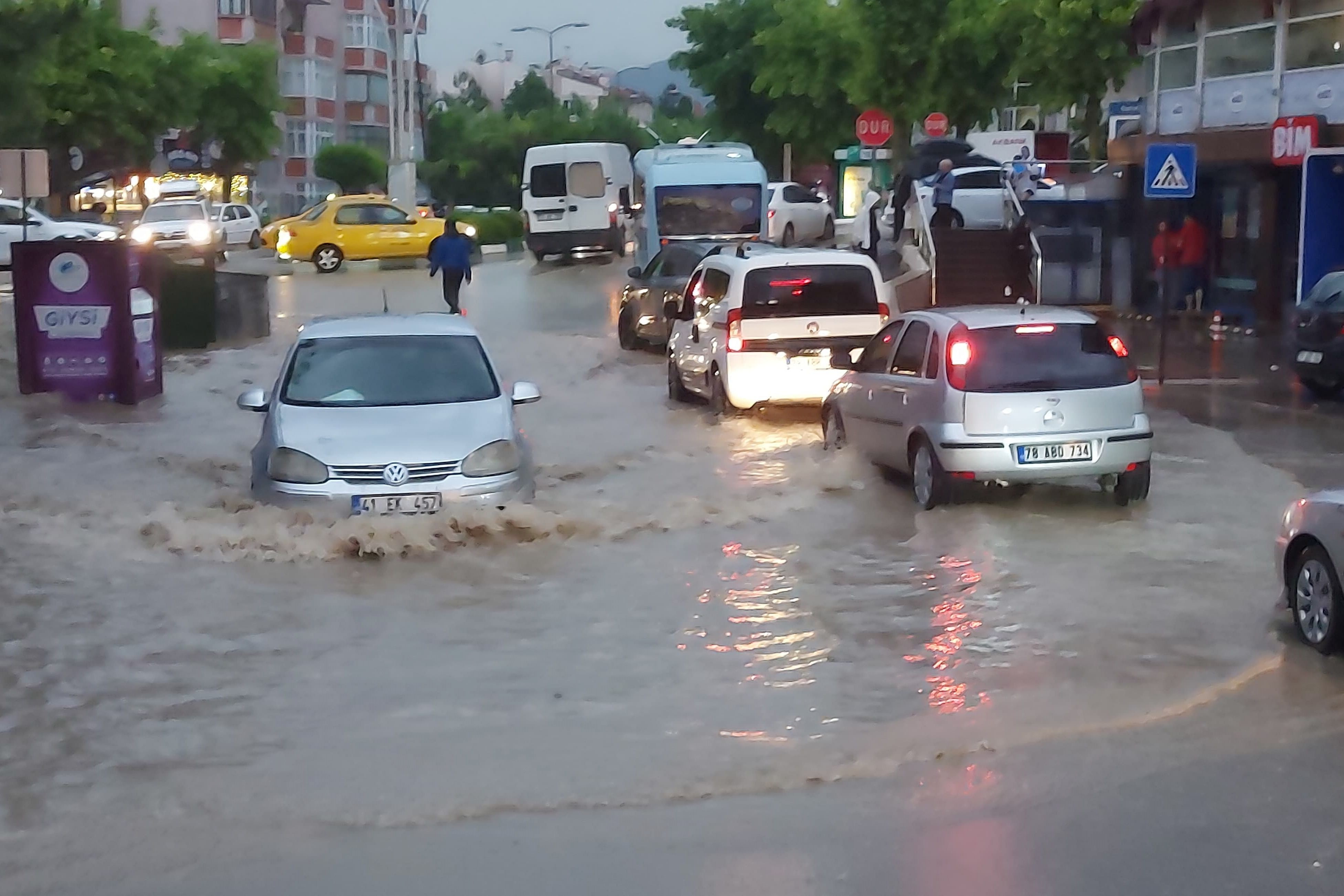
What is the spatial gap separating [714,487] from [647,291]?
12.2 metres

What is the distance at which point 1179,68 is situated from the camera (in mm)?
31875

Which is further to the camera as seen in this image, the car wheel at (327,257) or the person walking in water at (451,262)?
the car wheel at (327,257)

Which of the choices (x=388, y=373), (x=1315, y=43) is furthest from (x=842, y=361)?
(x=1315, y=43)

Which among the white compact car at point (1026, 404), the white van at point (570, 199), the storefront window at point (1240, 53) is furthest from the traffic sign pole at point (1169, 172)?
the white van at point (570, 199)

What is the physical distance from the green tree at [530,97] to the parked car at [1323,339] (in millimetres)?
111044

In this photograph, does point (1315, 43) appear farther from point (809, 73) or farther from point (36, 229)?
point (809, 73)

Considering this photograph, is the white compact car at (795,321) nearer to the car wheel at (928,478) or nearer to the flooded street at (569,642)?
the flooded street at (569,642)

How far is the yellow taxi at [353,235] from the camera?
43250mm

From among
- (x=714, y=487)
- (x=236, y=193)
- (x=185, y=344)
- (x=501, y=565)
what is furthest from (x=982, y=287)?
(x=236, y=193)

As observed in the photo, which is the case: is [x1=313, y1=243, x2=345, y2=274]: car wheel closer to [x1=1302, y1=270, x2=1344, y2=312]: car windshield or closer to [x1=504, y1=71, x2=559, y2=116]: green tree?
[x1=1302, y1=270, x2=1344, y2=312]: car windshield

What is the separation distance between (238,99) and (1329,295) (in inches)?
2053

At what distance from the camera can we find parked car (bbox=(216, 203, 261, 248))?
55.9 m

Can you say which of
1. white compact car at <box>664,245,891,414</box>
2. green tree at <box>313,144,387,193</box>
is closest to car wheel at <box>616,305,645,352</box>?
white compact car at <box>664,245,891,414</box>

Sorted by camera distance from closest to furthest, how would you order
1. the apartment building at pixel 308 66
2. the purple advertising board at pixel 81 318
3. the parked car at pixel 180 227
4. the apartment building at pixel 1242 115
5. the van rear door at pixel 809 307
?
the van rear door at pixel 809 307 < the purple advertising board at pixel 81 318 < the apartment building at pixel 1242 115 < the parked car at pixel 180 227 < the apartment building at pixel 308 66
